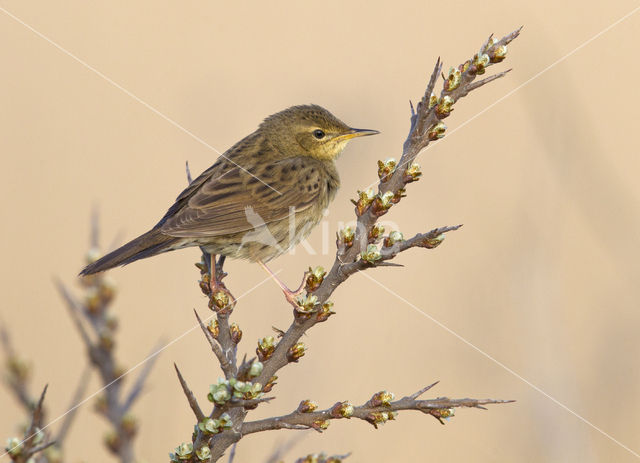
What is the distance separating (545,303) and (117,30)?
698 centimetres

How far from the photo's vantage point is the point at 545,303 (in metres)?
3.56

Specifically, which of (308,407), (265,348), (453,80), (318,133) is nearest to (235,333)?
(265,348)

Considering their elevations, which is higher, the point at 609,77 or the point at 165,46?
the point at 165,46

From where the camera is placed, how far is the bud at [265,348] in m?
2.54

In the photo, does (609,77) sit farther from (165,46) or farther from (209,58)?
(165,46)

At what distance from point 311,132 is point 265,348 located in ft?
10.5

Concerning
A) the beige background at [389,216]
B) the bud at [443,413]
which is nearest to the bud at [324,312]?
the bud at [443,413]

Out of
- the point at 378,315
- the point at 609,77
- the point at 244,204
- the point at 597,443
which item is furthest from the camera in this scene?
the point at 609,77

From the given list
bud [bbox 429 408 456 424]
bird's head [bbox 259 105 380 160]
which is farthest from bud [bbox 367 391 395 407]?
bird's head [bbox 259 105 380 160]

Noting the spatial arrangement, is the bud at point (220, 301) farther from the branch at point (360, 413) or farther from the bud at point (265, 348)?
the branch at point (360, 413)

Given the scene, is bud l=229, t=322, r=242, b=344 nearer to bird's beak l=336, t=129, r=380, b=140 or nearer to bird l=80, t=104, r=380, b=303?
bird l=80, t=104, r=380, b=303

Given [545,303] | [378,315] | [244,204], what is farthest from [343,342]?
[545,303]

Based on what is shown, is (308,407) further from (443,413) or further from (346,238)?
(346,238)

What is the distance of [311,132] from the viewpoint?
5.52 metres
